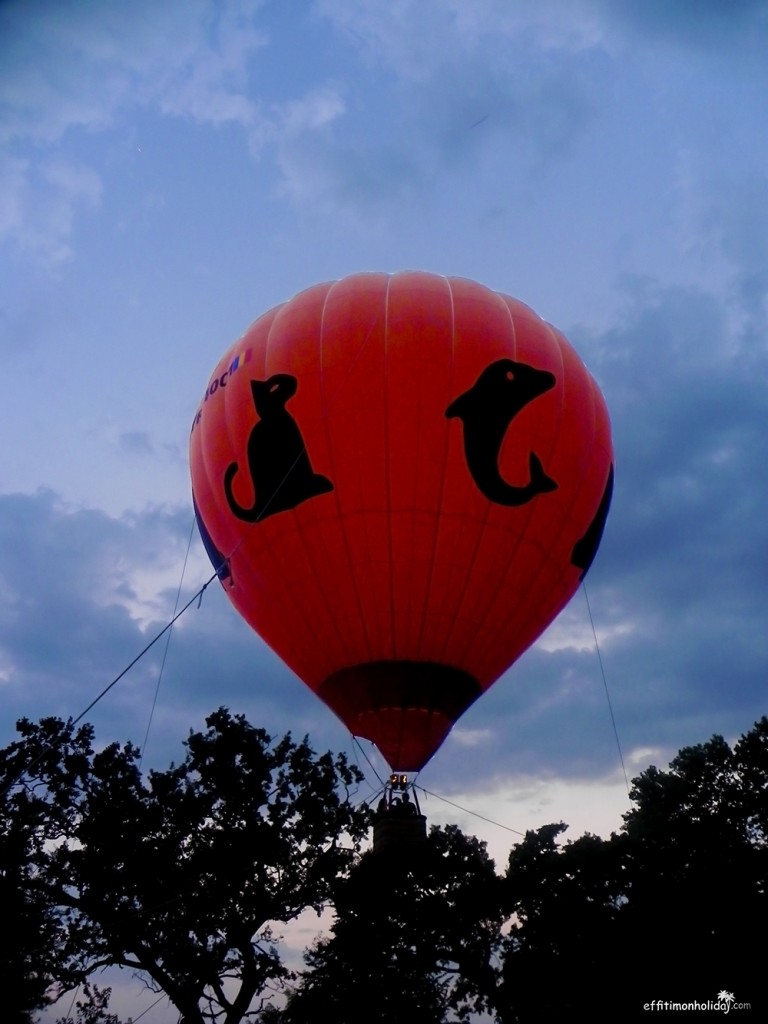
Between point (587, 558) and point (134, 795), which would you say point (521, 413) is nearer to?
point (587, 558)

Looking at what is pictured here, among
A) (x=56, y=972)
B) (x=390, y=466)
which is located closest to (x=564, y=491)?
(x=390, y=466)

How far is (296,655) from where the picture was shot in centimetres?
1557

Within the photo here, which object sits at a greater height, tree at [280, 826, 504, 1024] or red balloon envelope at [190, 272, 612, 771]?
red balloon envelope at [190, 272, 612, 771]

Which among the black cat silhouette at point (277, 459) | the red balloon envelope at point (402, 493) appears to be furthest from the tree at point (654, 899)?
the black cat silhouette at point (277, 459)

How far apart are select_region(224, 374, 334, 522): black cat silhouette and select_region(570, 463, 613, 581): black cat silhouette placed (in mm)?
5062

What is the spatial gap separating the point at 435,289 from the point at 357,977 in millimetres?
16532

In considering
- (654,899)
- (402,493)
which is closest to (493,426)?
(402,493)

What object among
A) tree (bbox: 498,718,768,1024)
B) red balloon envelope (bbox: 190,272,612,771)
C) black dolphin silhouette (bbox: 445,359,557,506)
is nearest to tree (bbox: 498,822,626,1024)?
tree (bbox: 498,718,768,1024)

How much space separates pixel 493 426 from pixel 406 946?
49.0 feet

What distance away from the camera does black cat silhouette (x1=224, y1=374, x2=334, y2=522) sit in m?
14.9

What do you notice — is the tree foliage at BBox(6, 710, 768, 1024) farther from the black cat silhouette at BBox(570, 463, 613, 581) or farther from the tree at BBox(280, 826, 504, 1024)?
the black cat silhouette at BBox(570, 463, 613, 581)

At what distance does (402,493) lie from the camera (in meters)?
14.5

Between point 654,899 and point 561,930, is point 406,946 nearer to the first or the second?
point 561,930

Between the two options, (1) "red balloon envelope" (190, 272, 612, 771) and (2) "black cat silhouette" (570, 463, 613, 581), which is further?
(2) "black cat silhouette" (570, 463, 613, 581)
